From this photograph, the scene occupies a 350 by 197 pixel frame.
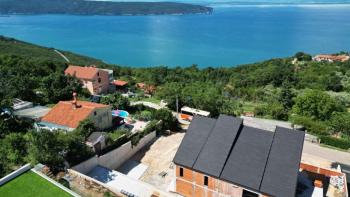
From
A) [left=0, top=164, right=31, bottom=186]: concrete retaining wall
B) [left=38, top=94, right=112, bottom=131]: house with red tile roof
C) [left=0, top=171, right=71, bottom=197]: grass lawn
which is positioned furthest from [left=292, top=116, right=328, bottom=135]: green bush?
[left=0, top=164, right=31, bottom=186]: concrete retaining wall

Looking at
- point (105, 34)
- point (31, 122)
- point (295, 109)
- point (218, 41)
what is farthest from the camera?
point (105, 34)

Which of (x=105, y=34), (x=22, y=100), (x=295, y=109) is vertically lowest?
(x=105, y=34)

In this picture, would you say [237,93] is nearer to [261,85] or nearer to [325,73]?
[261,85]

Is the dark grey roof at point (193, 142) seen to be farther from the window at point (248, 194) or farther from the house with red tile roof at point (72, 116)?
the house with red tile roof at point (72, 116)

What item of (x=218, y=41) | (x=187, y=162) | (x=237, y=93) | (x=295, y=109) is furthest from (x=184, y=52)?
(x=187, y=162)

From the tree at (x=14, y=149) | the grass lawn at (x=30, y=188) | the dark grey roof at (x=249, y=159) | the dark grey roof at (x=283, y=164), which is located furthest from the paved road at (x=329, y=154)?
the tree at (x=14, y=149)

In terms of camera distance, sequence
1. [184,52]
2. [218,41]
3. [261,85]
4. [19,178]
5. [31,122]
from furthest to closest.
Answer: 1. [218,41]
2. [184,52]
3. [261,85]
4. [31,122]
5. [19,178]
